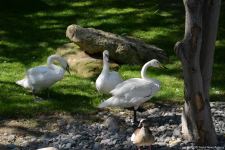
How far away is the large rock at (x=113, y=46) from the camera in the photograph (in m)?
12.6

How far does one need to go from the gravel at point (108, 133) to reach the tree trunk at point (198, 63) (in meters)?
0.24

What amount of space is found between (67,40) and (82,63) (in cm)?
263

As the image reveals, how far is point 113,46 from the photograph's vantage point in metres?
12.6

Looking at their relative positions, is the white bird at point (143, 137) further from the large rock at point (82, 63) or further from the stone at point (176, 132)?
the large rock at point (82, 63)

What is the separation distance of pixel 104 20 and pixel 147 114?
7.45 metres

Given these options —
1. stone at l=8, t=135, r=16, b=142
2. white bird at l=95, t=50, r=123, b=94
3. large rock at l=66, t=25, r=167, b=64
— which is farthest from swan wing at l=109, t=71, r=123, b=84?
large rock at l=66, t=25, r=167, b=64

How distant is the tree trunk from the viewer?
708 centimetres

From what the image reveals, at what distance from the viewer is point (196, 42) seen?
7125 millimetres

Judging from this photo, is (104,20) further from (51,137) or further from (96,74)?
(51,137)

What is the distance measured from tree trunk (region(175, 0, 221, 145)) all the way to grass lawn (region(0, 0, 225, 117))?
2675mm

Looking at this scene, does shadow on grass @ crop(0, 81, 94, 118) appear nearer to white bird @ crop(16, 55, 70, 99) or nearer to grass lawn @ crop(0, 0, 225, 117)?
grass lawn @ crop(0, 0, 225, 117)

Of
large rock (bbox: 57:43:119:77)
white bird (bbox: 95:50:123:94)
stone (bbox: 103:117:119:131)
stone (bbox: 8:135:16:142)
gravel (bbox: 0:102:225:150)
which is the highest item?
white bird (bbox: 95:50:123:94)

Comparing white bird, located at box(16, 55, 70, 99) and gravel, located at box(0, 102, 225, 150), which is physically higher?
white bird, located at box(16, 55, 70, 99)

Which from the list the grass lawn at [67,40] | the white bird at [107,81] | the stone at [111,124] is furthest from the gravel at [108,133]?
the grass lawn at [67,40]
